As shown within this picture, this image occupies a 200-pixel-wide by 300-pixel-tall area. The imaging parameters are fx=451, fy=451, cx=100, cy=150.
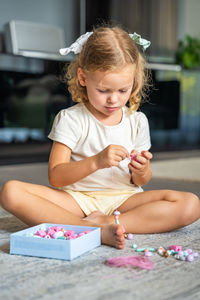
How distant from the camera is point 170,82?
3705 mm

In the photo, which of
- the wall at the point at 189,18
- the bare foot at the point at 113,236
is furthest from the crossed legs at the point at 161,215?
the wall at the point at 189,18

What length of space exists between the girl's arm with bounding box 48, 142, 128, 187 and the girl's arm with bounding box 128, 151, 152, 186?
0.07 metres

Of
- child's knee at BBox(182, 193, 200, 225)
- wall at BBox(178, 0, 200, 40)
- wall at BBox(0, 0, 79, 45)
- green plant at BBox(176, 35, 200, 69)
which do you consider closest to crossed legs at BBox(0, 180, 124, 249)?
child's knee at BBox(182, 193, 200, 225)

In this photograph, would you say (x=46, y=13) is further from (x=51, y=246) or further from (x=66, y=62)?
(x=51, y=246)

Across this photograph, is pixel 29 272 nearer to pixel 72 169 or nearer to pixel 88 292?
pixel 88 292

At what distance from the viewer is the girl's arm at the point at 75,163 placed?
1.10 meters

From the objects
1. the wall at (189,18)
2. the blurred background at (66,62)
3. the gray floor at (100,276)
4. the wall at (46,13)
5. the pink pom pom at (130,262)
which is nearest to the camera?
the gray floor at (100,276)

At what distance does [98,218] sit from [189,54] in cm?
294

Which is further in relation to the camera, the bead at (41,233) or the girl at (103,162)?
the girl at (103,162)

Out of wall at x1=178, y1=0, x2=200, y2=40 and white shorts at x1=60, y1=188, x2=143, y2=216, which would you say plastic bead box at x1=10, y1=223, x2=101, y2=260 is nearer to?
white shorts at x1=60, y1=188, x2=143, y2=216

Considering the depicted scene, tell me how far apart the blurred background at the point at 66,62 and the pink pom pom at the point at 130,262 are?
2012 mm

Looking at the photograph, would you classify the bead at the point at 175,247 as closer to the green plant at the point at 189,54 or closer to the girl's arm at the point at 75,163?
the girl's arm at the point at 75,163

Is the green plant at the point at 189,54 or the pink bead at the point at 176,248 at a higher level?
the green plant at the point at 189,54

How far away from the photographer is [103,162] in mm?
1119
